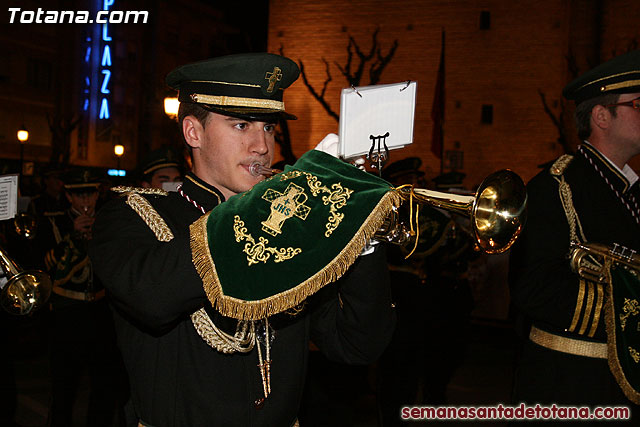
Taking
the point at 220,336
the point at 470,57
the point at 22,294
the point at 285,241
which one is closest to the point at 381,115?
the point at 285,241

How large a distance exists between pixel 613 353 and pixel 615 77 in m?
1.30

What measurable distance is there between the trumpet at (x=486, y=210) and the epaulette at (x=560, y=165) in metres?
1.21

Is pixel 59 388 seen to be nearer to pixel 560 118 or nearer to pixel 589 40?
pixel 560 118

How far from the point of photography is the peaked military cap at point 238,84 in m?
2.08

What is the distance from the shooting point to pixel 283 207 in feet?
5.32

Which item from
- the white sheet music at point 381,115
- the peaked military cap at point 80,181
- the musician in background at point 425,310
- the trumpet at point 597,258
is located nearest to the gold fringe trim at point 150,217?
the white sheet music at point 381,115

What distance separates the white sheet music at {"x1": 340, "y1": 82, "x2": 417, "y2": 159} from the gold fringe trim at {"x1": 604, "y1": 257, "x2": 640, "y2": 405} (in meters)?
1.45

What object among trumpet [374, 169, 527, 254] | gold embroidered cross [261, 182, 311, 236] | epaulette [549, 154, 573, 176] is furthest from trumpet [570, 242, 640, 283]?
gold embroidered cross [261, 182, 311, 236]

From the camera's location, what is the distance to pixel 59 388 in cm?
483

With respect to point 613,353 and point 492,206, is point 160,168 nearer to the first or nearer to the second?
point 613,353

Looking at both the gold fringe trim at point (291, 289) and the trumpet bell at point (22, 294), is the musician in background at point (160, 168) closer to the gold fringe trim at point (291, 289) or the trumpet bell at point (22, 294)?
the trumpet bell at point (22, 294)

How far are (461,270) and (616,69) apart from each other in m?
4.03

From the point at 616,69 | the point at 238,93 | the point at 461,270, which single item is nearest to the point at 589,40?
the point at 461,270

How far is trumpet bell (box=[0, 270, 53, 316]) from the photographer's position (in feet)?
10.9
